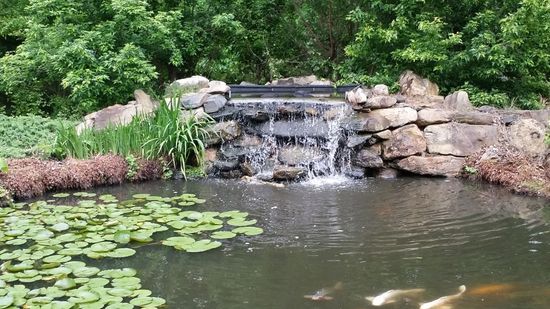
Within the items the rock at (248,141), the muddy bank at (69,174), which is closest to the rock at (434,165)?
the rock at (248,141)

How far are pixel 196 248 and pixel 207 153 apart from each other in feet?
11.7

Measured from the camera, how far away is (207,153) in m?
8.30

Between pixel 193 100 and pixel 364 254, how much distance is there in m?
4.64

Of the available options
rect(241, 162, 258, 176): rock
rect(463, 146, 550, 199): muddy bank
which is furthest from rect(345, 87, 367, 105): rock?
rect(241, 162, 258, 176): rock

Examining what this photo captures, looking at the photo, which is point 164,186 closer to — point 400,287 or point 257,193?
point 257,193

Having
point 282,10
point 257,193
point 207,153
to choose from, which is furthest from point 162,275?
point 282,10

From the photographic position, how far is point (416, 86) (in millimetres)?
9148

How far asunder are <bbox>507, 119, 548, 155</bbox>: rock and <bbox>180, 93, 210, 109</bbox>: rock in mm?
4496

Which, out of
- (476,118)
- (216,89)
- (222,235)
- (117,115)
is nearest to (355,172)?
(476,118)

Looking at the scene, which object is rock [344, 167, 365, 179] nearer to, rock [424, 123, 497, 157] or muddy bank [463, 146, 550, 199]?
rock [424, 123, 497, 157]

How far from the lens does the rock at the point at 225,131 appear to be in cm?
827

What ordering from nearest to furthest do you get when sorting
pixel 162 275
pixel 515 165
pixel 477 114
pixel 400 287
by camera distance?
pixel 400 287 → pixel 162 275 → pixel 515 165 → pixel 477 114

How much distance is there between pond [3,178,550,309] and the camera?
13.1 feet

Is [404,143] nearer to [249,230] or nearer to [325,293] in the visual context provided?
[249,230]
